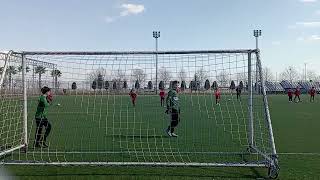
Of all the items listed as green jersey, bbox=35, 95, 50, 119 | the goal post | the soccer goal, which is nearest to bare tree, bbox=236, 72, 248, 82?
the soccer goal

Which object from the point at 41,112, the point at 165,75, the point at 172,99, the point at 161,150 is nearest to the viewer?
the point at 165,75

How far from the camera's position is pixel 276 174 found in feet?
28.1

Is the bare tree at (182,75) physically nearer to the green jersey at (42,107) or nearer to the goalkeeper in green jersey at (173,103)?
the goalkeeper in green jersey at (173,103)

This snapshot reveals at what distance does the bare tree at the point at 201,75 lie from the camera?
11.3 meters

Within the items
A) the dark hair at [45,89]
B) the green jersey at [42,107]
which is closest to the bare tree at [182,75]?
the dark hair at [45,89]

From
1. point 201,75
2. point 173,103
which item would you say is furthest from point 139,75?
point 173,103

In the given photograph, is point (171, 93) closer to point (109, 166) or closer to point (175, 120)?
point (175, 120)

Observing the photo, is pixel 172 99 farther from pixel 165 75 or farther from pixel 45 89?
pixel 45 89

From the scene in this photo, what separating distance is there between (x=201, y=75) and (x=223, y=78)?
61 cm

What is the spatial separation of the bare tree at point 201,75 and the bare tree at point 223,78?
0.38m

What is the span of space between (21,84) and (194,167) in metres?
5.49

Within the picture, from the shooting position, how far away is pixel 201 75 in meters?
11.6

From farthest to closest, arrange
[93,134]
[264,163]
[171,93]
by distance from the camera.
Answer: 1. [93,134]
2. [171,93]
3. [264,163]

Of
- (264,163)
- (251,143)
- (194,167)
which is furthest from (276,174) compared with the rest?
(251,143)
